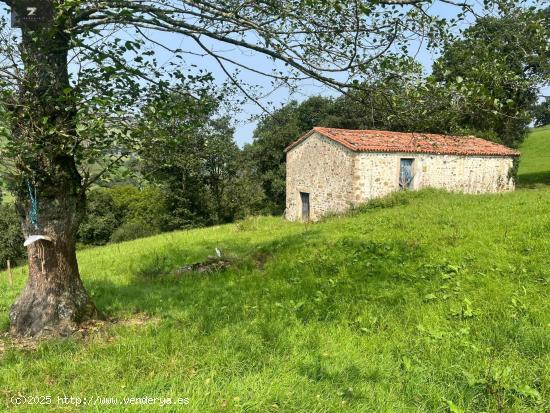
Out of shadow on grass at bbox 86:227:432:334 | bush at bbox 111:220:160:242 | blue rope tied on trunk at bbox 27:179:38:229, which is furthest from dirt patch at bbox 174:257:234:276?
bush at bbox 111:220:160:242

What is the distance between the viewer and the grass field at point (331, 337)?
339cm

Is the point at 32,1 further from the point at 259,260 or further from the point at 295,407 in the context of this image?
the point at 259,260

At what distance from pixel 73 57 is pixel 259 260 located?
6.52 metres

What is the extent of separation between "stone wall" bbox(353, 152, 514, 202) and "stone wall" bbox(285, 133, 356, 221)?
28.1 inches

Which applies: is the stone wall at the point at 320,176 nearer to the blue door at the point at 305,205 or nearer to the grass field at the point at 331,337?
the blue door at the point at 305,205

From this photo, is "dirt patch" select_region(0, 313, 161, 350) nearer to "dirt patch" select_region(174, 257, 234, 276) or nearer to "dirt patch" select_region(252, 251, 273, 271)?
"dirt patch" select_region(174, 257, 234, 276)

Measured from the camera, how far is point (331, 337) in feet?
15.2

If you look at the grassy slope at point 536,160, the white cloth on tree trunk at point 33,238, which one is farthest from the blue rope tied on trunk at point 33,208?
the grassy slope at point 536,160

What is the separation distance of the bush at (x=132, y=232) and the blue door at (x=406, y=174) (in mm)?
21849

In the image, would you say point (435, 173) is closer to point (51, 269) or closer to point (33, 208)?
point (51, 269)

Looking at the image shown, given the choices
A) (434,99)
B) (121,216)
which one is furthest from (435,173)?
(121,216)

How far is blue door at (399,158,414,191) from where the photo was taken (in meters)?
19.8

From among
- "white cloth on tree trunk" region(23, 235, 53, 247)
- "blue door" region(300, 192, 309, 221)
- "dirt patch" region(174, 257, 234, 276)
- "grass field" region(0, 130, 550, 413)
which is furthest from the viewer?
"blue door" region(300, 192, 309, 221)

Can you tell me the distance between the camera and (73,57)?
4.15m
